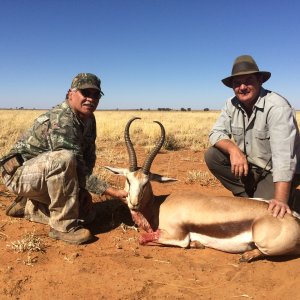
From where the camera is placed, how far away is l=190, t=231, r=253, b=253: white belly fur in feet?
13.1

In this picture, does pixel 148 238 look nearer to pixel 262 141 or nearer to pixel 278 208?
Answer: pixel 278 208

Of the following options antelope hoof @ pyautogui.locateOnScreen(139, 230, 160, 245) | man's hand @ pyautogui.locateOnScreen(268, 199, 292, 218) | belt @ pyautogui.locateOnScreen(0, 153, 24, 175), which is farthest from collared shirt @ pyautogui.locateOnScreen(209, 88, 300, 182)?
belt @ pyautogui.locateOnScreen(0, 153, 24, 175)

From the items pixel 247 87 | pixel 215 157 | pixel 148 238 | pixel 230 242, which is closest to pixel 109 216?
pixel 148 238

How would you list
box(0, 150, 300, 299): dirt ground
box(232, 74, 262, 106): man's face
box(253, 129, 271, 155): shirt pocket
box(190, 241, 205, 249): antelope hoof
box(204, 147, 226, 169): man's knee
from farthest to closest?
1. box(204, 147, 226, 169): man's knee
2. box(253, 129, 271, 155): shirt pocket
3. box(232, 74, 262, 106): man's face
4. box(190, 241, 205, 249): antelope hoof
5. box(0, 150, 300, 299): dirt ground

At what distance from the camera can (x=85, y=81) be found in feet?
15.0

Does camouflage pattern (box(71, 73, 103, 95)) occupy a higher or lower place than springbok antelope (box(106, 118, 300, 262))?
higher

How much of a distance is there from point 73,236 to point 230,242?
1.76 meters

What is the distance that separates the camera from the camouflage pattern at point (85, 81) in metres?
4.52

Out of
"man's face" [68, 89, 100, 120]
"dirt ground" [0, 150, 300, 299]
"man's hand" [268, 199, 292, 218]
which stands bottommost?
"dirt ground" [0, 150, 300, 299]

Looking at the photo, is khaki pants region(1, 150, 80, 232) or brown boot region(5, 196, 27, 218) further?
brown boot region(5, 196, 27, 218)

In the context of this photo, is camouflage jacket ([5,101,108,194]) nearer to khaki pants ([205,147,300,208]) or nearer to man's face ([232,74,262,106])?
khaki pants ([205,147,300,208])

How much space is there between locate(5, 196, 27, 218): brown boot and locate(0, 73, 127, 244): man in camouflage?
0.21 m

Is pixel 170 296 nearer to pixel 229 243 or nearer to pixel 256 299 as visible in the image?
pixel 256 299

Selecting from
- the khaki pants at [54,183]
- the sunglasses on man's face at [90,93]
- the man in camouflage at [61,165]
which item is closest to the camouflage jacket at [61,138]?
the man in camouflage at [61,165]
